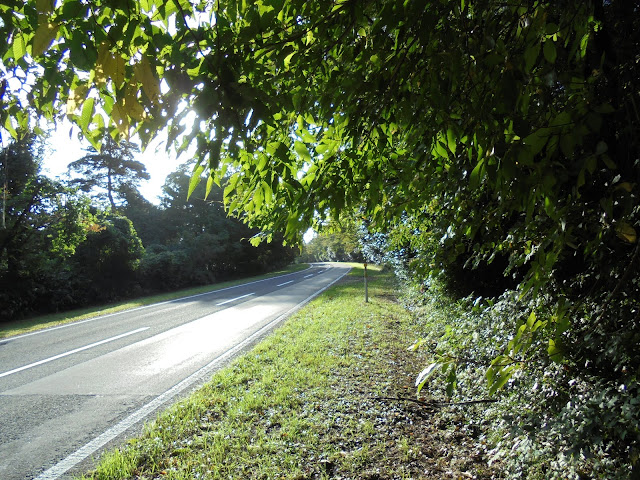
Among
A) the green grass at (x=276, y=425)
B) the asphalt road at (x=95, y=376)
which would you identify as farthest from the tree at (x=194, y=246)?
the green grass at (x=276, y=425)

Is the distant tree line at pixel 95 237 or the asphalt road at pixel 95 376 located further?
the distant tree line at pixel 95 237

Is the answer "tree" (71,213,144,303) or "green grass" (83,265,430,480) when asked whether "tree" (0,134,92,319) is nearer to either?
"tree" (71,213,144,303)

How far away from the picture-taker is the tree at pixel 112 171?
31.3 meters

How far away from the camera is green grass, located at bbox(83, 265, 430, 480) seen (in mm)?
3551

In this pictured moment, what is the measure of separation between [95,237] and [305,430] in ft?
67.1

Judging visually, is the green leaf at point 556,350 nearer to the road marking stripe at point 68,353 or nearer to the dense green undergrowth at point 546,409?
the dense green undergrowth at point 546,409

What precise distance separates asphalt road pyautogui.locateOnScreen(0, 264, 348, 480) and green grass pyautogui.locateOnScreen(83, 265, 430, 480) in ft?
1.73

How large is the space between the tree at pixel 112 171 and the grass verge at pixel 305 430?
30.4 m

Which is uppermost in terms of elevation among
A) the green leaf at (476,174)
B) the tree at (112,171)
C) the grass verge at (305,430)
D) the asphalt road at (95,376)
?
the tree at (112,171)

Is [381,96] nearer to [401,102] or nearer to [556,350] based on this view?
[401,102]

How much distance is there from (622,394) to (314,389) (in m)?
3.64

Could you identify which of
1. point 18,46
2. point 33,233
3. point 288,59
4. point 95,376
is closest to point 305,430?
point 288,59

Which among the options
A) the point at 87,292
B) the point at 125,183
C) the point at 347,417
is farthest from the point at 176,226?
the point at 347,417

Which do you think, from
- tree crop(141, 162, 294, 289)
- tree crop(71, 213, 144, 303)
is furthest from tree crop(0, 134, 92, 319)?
tree crop(141, 162, 294, 289)
